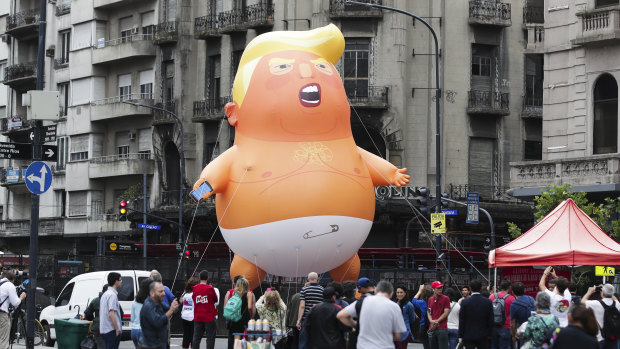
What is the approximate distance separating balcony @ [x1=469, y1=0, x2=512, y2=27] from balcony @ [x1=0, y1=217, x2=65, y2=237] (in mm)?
26238

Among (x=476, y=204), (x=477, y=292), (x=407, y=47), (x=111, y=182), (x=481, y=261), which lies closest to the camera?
(x=477, y=292)

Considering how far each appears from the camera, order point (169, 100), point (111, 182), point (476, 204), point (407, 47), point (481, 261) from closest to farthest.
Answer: point (476, 204)
point (481, 261)
point (407, 47)
point (169, 100)
point (111, 182)

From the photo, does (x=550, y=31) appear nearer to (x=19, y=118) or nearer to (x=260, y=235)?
(x=260, y=235)

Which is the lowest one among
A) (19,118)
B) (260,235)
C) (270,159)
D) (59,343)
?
(59,343)

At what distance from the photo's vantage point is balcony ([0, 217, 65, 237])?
202 feet

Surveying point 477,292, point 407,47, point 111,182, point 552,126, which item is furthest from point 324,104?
point 111,182

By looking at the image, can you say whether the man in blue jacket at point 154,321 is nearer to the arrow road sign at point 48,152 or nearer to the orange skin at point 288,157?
the orange skin at point 288,157

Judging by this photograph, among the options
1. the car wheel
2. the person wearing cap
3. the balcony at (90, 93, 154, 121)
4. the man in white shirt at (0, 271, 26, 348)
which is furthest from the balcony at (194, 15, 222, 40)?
the person wearing cap

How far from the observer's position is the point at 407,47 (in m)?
46.9

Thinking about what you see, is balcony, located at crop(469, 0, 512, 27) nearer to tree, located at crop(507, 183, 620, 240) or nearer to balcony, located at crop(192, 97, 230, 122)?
balcony, located at crop(192, 97, 230, 122)

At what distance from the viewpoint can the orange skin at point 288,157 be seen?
20.6m

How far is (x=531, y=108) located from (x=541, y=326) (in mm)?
34162

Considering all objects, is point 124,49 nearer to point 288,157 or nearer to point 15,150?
point 15,150

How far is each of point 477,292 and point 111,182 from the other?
1668 inches
